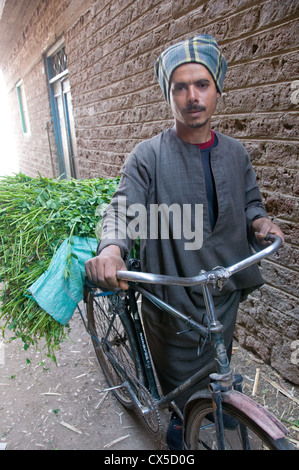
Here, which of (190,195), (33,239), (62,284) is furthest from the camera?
(33,239)

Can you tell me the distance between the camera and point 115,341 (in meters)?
2.23

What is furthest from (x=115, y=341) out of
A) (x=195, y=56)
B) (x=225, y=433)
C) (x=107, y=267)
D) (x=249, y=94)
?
(x=249, y=94)

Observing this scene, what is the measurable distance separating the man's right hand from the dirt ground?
912 millimetres

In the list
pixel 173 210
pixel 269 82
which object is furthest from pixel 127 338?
pixel 269 82

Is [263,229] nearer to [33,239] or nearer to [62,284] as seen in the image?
[62,284]

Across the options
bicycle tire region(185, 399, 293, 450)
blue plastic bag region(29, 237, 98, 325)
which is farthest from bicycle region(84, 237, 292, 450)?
blue plastic bag region(29, 237, 98, 325)

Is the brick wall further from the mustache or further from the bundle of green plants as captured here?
the bundle of green plants

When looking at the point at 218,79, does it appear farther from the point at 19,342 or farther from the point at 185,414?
the point at 19,342

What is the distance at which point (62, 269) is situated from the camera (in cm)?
179

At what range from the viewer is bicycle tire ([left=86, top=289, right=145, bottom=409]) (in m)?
1.95

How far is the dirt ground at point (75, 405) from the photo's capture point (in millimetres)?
2156

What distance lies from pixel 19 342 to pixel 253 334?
2.20 m

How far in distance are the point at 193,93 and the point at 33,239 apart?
1.18 meters
